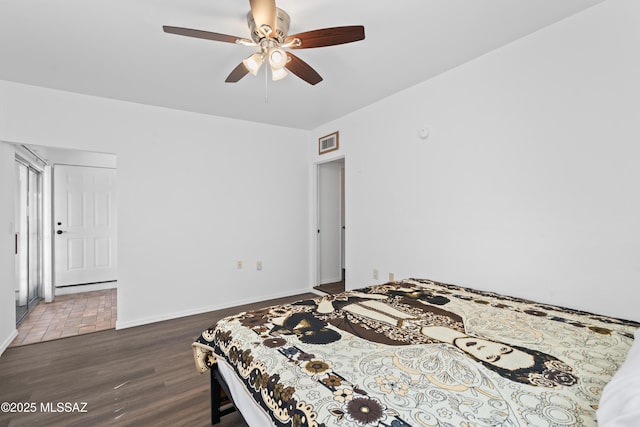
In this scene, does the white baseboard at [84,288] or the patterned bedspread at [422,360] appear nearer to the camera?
the patterned bedspread at [422,360]

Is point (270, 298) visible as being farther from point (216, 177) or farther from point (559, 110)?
point (559, 110)

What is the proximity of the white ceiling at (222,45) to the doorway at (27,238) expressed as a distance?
1.39m

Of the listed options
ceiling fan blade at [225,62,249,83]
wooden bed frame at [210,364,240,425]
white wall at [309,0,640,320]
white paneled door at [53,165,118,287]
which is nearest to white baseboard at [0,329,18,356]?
white paneled door at [53,165,118,287]

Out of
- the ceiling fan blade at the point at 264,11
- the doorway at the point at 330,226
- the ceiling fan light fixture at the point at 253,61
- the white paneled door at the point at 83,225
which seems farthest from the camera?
the doorway at the point at 330,226

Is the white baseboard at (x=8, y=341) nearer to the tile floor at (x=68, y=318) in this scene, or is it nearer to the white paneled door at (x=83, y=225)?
the tile floor at (x=68, y=318)

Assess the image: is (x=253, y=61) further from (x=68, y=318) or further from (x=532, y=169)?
(x=68, y=318)

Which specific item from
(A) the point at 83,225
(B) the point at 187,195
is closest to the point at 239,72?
(B) the point at 187,195

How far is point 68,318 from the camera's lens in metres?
3.48

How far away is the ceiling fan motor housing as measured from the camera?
1721mm

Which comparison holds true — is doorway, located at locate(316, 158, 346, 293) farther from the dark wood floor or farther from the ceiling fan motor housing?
the ceiling fan motor housing

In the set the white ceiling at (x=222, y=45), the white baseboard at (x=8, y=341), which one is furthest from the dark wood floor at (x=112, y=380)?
the white ceiling at (x=222, y=45)

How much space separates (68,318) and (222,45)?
11.6 feet

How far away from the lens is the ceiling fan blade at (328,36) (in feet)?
5.27

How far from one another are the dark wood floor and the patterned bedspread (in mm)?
547
